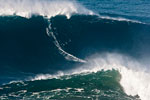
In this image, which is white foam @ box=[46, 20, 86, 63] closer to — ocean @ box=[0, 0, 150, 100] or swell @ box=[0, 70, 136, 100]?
ocean @ box=[0, 0, 150, 100]

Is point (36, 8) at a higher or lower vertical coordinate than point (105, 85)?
higher

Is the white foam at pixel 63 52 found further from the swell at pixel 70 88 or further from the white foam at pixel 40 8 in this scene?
the white foam at pixel 40 8

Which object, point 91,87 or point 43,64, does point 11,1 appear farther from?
point 91,87

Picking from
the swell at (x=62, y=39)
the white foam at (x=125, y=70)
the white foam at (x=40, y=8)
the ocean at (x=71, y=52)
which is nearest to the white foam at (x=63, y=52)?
the ocean at (x=71, y=52)

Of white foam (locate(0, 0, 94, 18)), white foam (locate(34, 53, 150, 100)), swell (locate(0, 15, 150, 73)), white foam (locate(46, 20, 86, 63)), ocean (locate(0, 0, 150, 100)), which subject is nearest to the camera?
ocean (locate(0, 0, 150, 100))

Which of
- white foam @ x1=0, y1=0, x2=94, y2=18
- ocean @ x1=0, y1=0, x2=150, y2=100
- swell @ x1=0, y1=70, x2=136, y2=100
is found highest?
white foam @ x1=0, y1=0, x2=94, y2=18

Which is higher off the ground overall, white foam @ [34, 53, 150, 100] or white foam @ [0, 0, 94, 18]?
white foam @ [0, 0, 94, 18]

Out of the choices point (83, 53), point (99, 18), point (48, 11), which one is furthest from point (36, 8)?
point (83, 53)

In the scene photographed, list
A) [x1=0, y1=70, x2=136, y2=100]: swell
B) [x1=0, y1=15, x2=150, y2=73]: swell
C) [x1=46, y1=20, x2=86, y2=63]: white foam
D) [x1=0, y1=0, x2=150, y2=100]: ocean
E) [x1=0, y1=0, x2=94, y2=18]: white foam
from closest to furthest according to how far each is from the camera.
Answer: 1. [x1=0, y1=70, x2=136, y2=100]: swell
2. [x1=0, y1=0, x2=150, y2=100]: ocean
3. [x1=0, y1=15, x2=150, y2=73]: swell
4. [x1=46, y1=20, x2=86, y2=63]: white foam
5. [x1=0, y1=0, x2=94, y2=18]: white foam

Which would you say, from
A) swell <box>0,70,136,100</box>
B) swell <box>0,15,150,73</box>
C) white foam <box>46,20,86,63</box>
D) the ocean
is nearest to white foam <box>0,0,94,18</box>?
the ocean
